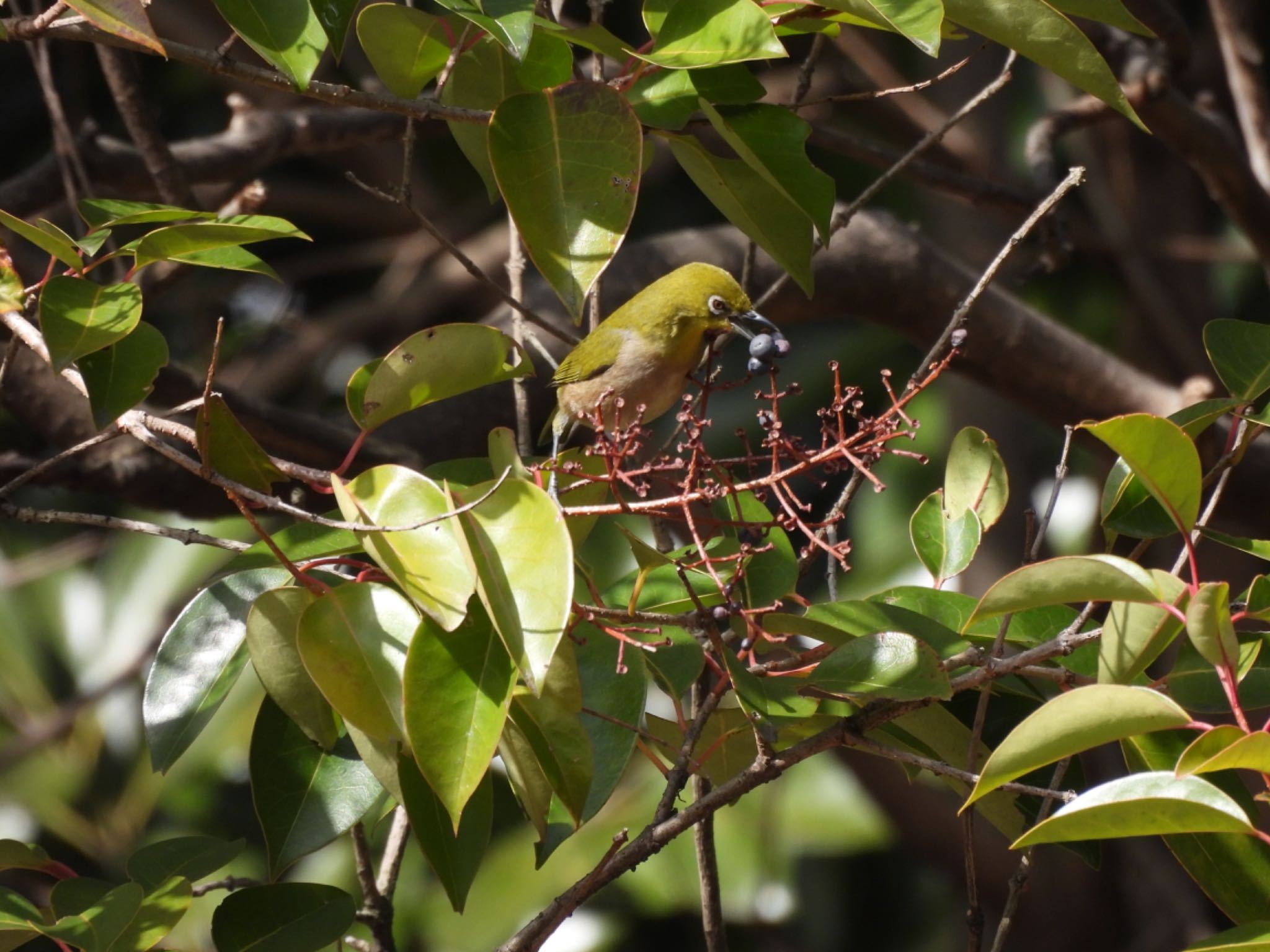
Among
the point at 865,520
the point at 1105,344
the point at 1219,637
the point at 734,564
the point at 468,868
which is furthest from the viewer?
the point at 1105,344

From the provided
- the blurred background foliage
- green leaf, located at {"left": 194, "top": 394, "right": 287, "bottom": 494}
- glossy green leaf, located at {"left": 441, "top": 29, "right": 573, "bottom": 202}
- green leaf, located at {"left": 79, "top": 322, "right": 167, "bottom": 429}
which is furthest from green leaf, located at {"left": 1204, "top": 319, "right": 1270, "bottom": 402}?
the blurred background foliage

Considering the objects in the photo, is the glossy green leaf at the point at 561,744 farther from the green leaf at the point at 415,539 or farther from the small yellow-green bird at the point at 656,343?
the small yellow-green bird at the point at 656,343

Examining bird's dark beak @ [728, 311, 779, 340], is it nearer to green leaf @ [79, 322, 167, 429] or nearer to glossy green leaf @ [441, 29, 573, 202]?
glossy green leaf @ [441, 29, 573, 202]

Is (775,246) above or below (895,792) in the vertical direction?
above

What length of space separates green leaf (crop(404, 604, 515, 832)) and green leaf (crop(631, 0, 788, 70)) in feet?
1.80

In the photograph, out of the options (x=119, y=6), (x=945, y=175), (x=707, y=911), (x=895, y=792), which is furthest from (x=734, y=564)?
(x=895, y=792)

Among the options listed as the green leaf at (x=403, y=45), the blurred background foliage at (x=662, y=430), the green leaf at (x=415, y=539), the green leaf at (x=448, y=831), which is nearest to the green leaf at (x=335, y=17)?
the green leaf at (x=403, y=45)

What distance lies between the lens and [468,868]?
4.03ft

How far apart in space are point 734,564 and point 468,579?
0.39 meters

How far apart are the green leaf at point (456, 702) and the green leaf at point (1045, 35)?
2.41ft

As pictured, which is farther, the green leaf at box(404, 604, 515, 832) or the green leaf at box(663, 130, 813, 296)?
the green leaf at box(663, 130, 813, 296)

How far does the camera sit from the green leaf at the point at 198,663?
1.23 metres

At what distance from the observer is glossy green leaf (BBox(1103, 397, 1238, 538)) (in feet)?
4.42

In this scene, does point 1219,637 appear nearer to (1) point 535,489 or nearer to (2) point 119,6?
(1) point 535,489
